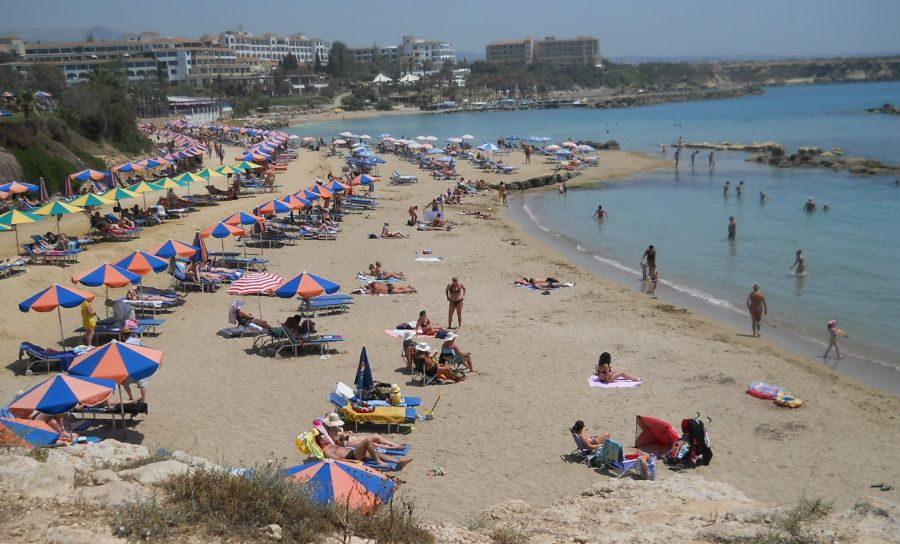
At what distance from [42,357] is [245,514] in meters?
7.26

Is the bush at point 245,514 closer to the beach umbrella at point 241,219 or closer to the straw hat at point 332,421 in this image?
the straw hat at point 332,421

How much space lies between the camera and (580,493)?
8.06 meters

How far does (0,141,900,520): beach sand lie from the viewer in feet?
28.8

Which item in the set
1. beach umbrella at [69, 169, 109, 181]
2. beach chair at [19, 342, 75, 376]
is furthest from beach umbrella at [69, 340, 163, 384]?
beach umbrella at [69, 169, 109, 181]

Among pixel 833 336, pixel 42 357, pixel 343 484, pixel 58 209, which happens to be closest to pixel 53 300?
pixel 42 357

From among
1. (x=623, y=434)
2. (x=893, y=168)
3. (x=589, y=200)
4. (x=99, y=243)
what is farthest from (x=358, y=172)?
(x=623, y=434)

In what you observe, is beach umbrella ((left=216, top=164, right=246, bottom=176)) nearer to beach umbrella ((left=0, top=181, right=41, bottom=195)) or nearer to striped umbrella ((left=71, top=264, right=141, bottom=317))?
beach umbrella ((left=0, top=181, right=41, bottom=195))

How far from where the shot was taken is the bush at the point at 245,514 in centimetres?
524

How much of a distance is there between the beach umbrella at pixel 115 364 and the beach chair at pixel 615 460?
5.25 m

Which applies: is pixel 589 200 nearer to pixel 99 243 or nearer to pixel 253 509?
pixel 99 243

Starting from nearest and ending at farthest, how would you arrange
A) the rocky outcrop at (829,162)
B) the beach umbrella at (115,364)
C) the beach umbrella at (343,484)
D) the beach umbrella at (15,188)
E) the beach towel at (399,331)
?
the beach umbrella at (343,484) < the beach umbrella at (115,364) < the beach towel at (399,331) < the beach umbrella at (15,188) < the rocky outcrop at (829,162)

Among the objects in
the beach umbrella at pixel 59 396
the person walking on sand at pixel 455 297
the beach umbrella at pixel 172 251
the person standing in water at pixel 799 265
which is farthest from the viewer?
the person standing in water at pixel 799 265

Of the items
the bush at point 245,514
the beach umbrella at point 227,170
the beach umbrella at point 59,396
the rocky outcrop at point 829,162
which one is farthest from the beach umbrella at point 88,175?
the rocky outcrop at point 829,162

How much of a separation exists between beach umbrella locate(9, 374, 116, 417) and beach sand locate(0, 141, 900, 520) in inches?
35.0
